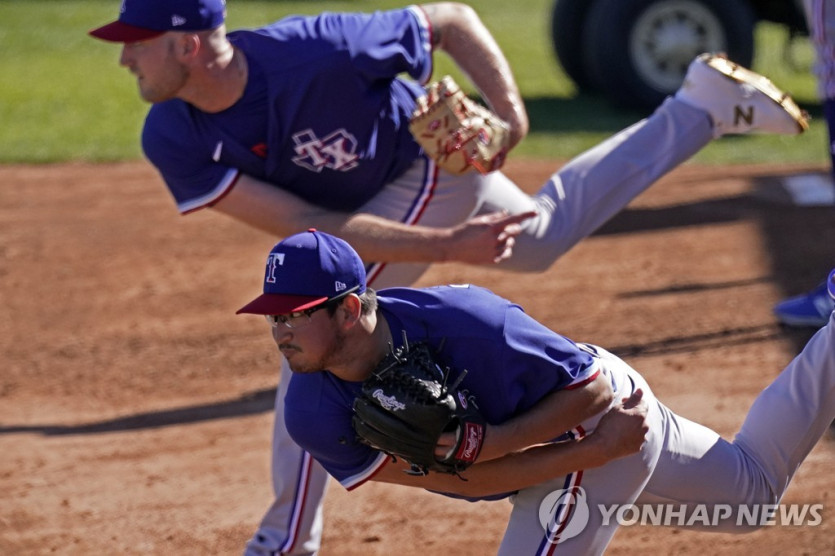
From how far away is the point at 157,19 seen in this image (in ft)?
12.7

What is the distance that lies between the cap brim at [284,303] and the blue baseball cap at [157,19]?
133 centimetres

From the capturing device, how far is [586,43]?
10570 millimetres

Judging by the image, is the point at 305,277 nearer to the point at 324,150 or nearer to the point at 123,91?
the point at 324,150

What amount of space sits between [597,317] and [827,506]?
6.89 feet

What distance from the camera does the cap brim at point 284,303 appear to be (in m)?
2.91

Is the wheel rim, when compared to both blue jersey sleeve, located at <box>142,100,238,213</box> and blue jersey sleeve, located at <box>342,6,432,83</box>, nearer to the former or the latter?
blue jersey sleeve, located at <box>342,6,432,83</box>

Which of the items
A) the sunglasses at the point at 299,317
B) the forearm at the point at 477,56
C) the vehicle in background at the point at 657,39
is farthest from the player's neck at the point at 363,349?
the vehicle in background at the point at 657,39

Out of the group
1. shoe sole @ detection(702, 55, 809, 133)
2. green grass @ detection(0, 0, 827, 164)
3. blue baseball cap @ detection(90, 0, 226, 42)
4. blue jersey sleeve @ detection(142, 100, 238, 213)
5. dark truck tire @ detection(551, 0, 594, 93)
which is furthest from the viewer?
dark truck tire @ detection(551, 0, 594, 93)

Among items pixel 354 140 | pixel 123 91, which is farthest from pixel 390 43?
pixel 123 91

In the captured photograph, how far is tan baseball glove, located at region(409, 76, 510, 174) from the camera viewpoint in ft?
13.4

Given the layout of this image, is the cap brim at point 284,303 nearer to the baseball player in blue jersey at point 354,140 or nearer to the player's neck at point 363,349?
the player's neck at point 363,349

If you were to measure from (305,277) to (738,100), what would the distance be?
2.19 meters

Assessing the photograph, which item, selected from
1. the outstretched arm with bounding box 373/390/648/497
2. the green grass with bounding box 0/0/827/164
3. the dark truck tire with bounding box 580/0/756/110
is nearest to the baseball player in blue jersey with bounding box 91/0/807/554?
the outstretched arm with bounding box 373/390/648/497

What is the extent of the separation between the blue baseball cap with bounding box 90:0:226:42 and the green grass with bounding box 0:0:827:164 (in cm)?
562
